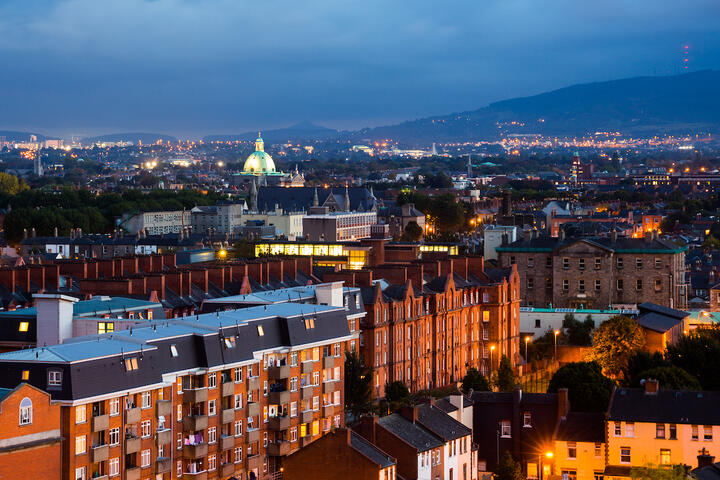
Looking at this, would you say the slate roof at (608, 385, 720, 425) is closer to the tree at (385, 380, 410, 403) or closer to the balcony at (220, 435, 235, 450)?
the tree at (385, 380, 410, 403)

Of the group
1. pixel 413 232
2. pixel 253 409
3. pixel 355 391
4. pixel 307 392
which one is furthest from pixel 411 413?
pixel 413 232

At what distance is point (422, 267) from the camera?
69.7 m

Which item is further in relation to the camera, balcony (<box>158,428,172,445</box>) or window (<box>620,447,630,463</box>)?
window (<box>620,447,630,463</box>)

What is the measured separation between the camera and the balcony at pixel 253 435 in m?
47.2

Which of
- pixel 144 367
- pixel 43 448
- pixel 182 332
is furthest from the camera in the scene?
pixel 182 332

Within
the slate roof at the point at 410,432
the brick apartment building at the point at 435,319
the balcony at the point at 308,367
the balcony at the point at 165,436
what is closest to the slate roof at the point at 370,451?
the slate roof at the point at 410,432

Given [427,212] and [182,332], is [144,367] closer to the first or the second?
[182,332]

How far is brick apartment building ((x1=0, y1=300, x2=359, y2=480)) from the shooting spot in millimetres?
39688

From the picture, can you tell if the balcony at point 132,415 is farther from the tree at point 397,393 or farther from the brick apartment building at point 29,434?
the tree at point 397,393

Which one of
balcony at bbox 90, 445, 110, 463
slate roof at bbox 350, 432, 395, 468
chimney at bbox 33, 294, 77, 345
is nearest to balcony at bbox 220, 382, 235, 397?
slate roof at bbox 350, 432, 395, 468

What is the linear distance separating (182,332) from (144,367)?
11.1 feet

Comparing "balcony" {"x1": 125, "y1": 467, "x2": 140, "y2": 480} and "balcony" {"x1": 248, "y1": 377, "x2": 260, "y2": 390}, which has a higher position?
"balcony" {"x1": 248, "y1": 377, "x2": 260, "y2": 390}

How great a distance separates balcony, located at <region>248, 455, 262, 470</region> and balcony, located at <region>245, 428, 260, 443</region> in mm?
553

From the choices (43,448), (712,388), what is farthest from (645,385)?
(43,448)
